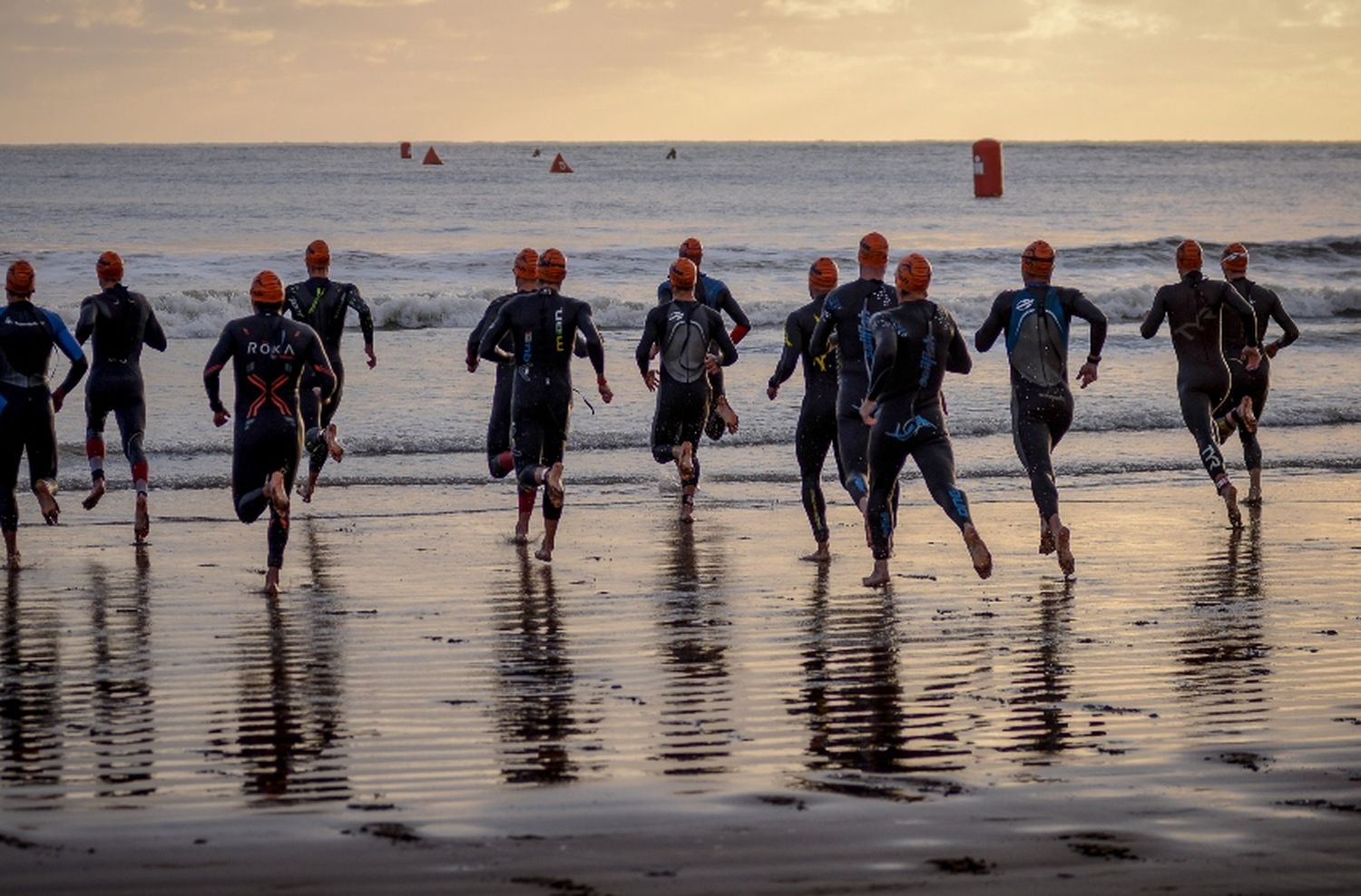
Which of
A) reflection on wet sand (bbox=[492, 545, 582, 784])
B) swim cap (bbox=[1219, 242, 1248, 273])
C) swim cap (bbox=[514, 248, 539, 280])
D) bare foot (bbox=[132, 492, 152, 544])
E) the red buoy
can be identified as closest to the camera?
reflection on wet sand (bbox=[492, 545, 582, 784])

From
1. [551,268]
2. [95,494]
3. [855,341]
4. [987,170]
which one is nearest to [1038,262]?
[855,341]

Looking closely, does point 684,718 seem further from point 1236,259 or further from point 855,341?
point 1236,259

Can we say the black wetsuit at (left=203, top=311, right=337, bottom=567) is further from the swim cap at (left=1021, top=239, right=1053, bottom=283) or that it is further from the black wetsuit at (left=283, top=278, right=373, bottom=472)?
the swim cap at (left=1021, top=239, right=1053, bottom=283)

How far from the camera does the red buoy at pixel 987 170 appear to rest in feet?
239

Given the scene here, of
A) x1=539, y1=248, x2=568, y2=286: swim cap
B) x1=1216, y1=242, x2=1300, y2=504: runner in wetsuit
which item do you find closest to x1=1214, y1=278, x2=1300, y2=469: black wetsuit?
x1=1216, y1=242, x2=1300, y2=504: runner in wetsuit

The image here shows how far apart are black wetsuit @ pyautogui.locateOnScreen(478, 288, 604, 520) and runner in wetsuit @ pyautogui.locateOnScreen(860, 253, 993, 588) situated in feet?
8.21

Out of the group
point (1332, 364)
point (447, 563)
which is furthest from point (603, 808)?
point (1332, 364)

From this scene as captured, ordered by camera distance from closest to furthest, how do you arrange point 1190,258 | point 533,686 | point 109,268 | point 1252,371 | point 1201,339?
point 533,686
point 109,268
point 1190,258
point 1201,339
point 1252,371

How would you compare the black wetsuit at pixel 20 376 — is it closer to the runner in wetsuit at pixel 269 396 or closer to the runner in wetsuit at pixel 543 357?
the runner in wetsuit at pixel 269 396

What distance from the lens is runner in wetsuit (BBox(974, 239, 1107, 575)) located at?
1103 centimetres

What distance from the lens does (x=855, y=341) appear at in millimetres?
11422

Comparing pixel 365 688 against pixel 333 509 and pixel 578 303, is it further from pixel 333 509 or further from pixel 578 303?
pixel 333 509

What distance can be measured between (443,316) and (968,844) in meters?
27.8

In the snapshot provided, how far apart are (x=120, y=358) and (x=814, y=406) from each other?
15.7ft
